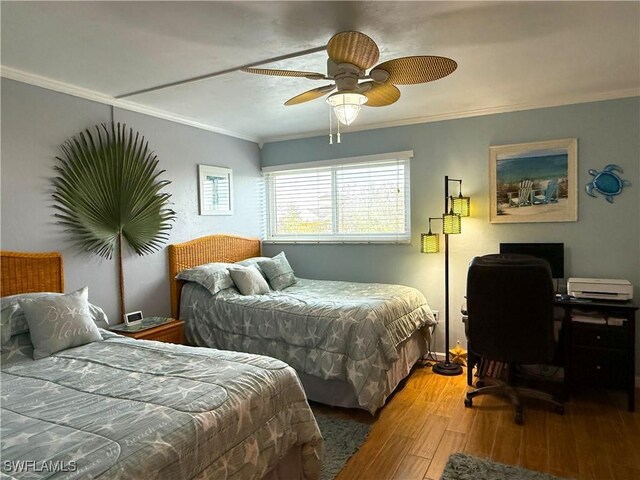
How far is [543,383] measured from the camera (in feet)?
11.5

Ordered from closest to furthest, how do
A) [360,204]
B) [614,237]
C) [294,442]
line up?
[294,442], [614,237], [360,204]

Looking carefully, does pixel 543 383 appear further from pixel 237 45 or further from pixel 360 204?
pixel 237 45

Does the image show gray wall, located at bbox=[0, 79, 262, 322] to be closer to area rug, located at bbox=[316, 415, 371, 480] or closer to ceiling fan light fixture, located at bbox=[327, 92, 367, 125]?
area rug, located at bbox=[316, 415, 371, 480]

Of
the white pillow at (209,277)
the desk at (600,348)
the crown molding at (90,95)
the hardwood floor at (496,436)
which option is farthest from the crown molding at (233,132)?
the hardwood floor at (496,436)

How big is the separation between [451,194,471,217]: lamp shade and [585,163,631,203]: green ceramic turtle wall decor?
101cm

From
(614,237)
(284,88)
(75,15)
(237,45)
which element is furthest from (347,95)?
(614,237)

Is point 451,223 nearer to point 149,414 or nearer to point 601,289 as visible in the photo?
point 601,289

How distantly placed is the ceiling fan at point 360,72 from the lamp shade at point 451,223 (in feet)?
5.08

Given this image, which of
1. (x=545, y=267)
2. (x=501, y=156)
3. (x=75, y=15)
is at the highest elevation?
(x=75, y=15)

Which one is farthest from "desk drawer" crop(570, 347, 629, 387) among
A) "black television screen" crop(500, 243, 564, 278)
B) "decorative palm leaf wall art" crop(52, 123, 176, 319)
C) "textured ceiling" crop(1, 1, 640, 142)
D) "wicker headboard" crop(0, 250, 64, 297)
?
"wicker headboard" crop(0, 250, 64, 297)

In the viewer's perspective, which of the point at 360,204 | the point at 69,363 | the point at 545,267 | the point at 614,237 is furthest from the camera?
the point at 360,204

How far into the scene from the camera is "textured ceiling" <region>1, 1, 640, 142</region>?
2.01 meters

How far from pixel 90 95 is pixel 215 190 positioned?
154 centimetres

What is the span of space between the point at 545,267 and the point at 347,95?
5.70ft
